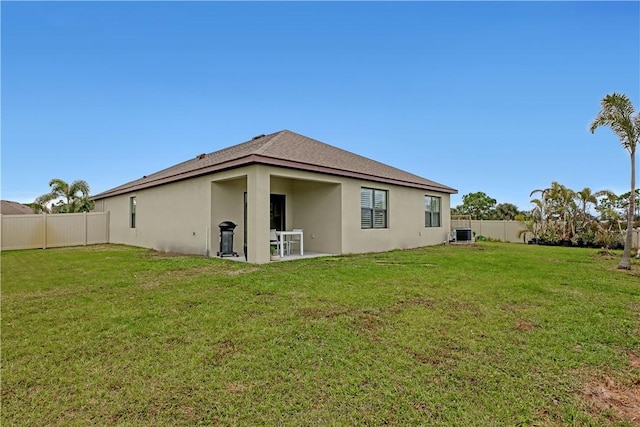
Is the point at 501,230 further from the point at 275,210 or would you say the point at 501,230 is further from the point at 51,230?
the point at 51,230

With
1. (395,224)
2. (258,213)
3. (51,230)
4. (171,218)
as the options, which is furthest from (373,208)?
(51,230)

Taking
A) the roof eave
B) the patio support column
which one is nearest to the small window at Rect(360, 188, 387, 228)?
the roof eave

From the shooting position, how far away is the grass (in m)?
2.42

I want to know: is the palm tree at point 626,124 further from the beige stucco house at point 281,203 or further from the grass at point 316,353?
the beige stucco house at point 281,203

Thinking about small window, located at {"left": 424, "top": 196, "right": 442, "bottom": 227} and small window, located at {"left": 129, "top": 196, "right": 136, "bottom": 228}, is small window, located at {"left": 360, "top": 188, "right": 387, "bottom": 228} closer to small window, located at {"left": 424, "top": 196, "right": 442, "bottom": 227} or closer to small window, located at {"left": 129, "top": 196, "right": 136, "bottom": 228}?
small window, located at {"left": 424, "top": 196, "right": 442, "bottom": 227}

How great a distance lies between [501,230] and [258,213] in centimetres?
1849

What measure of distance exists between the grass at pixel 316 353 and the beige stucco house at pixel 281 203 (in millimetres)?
3922

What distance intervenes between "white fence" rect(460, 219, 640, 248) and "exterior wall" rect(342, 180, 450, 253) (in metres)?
6.06

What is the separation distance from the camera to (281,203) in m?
12.9

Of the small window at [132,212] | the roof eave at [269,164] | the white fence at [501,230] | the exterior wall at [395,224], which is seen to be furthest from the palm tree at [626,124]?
the small window at [132,212]

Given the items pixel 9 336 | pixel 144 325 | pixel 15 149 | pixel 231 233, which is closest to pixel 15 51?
pixel 15 149

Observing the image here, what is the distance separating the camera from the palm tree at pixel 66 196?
23.7 meters

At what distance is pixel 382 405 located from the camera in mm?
2477

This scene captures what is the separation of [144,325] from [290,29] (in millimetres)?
12249
